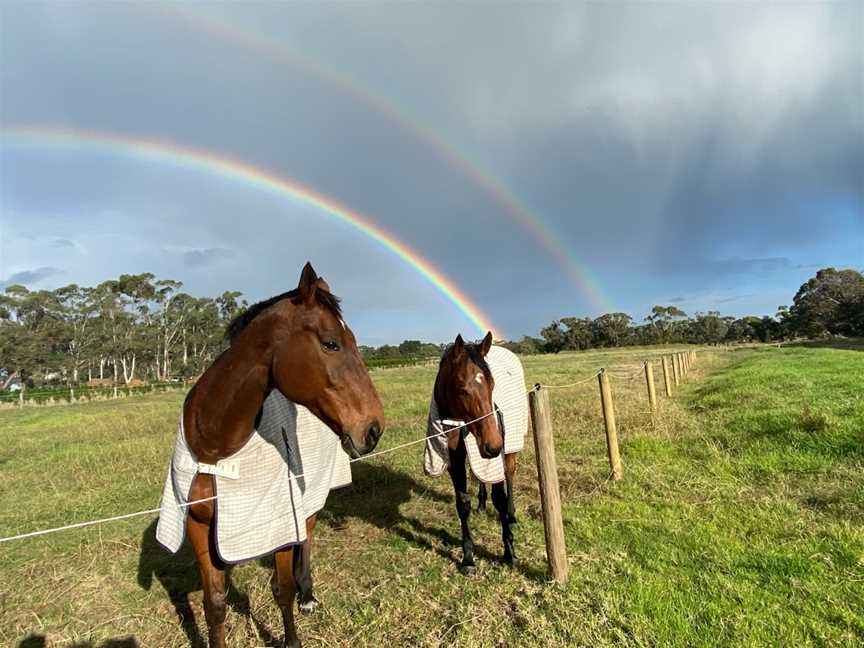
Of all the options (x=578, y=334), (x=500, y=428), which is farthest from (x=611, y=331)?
(x=500, y=428)

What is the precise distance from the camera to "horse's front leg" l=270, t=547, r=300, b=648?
2.79 metres

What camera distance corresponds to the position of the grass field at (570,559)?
9.09 ft

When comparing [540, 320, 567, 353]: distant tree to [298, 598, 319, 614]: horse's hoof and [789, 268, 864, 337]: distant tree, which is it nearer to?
[789, 268, 864, 337]: distant tree

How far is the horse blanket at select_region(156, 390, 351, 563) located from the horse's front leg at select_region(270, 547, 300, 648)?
209 mm

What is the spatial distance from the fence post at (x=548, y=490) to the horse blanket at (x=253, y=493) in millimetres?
1707

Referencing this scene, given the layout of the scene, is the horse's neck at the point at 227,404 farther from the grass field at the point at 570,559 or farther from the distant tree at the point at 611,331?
the distant tree at the point at 611,331

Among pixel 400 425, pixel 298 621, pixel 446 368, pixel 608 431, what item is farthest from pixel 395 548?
pixel 400 425

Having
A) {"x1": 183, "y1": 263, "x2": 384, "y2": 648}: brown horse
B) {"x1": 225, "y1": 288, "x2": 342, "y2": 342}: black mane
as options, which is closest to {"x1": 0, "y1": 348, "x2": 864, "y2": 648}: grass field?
{"x1": 183, "y1": 263, "x2": 384, "y2": 648}: brown horse

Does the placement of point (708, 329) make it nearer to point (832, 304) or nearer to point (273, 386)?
point (832, 304)

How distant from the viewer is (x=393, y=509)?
216 inches

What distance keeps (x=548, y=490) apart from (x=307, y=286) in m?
2.36

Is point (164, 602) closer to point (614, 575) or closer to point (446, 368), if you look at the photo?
point (446, 368)

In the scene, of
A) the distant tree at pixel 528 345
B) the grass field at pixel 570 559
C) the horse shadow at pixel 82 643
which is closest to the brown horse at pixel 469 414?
the grass field at pixel 570 559

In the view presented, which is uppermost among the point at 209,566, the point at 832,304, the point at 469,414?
the point at 832,304
